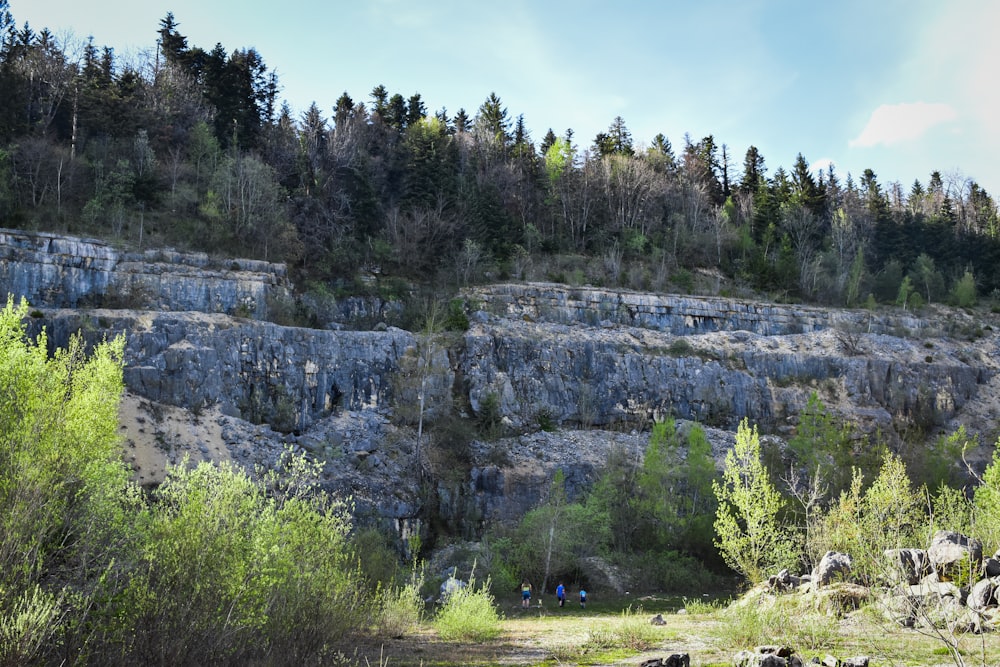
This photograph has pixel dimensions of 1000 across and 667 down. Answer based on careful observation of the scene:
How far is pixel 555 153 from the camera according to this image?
70188 mm

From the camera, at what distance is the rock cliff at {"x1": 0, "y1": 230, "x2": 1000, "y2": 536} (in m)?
35.4

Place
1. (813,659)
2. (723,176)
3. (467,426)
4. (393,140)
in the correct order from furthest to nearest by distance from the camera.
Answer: (723,176) < (393,140) < (467,426) < (813,659)

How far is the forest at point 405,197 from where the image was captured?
46.1m

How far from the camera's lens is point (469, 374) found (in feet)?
143

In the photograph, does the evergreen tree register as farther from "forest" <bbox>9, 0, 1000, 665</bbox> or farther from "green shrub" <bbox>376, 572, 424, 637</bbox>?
"green shrub" <bbox>376, 572, 424, 637</bbox>

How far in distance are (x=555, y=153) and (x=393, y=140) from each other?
1766 cm

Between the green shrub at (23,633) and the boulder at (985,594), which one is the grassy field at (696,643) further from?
the green shrub at (23,633)

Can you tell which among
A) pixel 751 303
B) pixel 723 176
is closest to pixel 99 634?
pixel 751 303

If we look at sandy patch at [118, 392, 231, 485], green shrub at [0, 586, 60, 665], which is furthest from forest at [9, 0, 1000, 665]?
sandy patch at [118, 392, 231, 485]

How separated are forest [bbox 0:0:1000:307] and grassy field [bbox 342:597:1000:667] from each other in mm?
32471

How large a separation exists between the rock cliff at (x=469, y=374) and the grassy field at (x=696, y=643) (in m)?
16.9

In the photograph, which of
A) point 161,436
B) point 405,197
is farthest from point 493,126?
point 161,436

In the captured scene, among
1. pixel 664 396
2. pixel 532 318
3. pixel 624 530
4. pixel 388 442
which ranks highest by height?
pixel 532 318

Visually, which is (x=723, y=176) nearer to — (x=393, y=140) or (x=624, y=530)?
(x=393, y=140)
